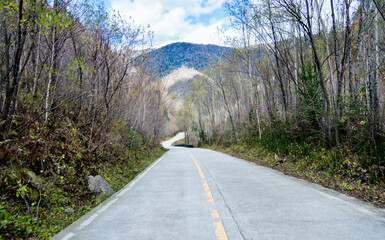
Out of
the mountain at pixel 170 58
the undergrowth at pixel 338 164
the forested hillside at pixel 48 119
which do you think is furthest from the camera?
→ the mountain at pixel 170 58

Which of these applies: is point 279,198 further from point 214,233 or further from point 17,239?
point 17,239

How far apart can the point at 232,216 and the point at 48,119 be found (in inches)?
256

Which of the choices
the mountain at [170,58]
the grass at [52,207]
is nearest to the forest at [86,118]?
the grass at [52,207]

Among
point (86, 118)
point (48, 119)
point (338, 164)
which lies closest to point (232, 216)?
point (338, 164)

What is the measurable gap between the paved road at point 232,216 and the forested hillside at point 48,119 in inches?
37.6

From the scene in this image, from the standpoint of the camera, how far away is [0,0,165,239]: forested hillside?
4.32m

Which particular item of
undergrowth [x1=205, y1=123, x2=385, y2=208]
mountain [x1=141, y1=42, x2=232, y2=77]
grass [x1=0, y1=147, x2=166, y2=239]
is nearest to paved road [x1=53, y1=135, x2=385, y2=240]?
grass [x1=0, y1=147, x2=166, y2=239]

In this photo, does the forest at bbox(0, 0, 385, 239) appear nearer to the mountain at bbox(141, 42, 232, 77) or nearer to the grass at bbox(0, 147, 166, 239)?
the grass at bbox(0, 147, 166, 239)

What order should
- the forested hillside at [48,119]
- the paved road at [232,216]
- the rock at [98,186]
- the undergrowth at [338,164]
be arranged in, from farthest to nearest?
1. the rock at [98,186]
2. the undergrowth at [338,164]
3. the forested hillside at [48,119]
4. the paved road at [232,216]

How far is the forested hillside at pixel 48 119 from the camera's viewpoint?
14.2ft

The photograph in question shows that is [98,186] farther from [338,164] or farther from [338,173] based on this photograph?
[338,164]

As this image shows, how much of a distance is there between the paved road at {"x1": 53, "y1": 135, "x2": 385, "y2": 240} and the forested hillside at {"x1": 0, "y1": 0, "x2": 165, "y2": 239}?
956mm

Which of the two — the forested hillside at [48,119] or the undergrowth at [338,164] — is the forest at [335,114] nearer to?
the undergrowth at [338,164]

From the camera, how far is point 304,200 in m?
4.89
